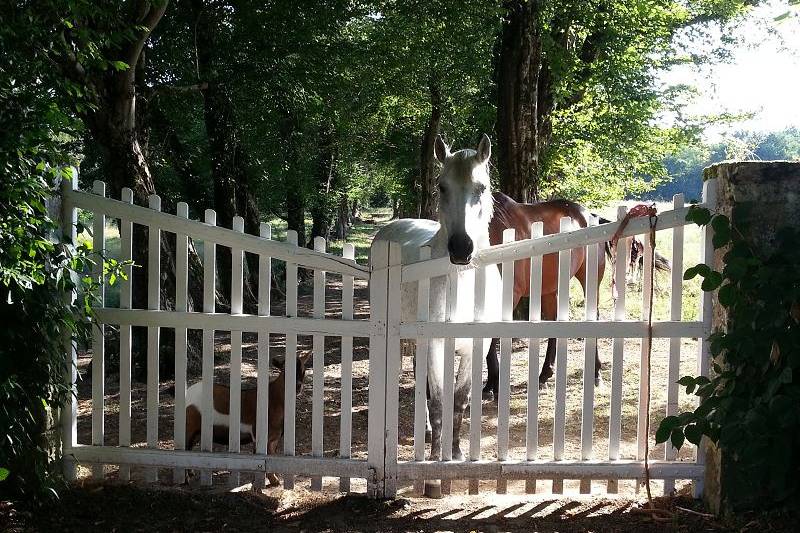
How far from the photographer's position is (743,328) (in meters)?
3.78

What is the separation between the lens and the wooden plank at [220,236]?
4.37 metres

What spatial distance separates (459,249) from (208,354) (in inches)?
68.0

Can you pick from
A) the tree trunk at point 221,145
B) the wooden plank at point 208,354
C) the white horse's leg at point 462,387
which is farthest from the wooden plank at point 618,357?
the tree trunk at point 221,145

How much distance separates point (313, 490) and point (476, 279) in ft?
5.57

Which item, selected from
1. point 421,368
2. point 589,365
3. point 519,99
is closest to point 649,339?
point 589,365

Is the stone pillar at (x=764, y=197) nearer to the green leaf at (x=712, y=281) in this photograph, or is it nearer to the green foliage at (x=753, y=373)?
the green foliage at (x=753, y=373)

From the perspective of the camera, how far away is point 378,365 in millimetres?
4387

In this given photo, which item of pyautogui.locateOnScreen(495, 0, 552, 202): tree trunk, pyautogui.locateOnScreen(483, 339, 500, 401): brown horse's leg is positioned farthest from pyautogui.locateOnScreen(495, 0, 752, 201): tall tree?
pyautogui.locateOnScreen(483, 339, 500, 401): brown horse's leg

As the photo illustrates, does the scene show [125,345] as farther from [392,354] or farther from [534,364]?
[534,364]

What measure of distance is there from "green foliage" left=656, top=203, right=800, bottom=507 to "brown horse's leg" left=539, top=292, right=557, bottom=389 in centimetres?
418

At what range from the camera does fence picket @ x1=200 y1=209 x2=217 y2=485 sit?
4.48 m

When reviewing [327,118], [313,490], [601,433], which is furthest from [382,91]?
[313,490]

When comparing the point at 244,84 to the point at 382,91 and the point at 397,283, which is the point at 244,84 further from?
the point at 397,283

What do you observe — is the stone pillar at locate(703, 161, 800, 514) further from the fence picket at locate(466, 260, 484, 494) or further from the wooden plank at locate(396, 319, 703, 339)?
the fence picket at locate(466, 260, 484, 494)
